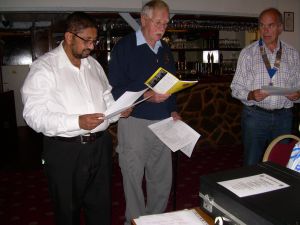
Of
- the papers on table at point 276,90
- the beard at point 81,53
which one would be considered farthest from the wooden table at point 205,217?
the papers on table at point 276,90

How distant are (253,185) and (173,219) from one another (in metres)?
0.30

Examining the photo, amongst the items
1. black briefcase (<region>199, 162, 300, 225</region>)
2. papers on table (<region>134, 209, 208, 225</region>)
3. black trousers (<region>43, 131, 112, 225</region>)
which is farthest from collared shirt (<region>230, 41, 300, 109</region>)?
papers on table (<region>134, 209, 208, 225</region>)

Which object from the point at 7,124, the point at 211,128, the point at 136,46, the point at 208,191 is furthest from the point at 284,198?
the point at 7,124

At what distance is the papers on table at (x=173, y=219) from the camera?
3.48 ft

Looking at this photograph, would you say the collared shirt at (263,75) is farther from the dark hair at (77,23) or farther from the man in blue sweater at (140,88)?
the dark hair at (77,23)

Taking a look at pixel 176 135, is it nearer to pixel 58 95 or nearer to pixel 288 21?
pixel 58 95

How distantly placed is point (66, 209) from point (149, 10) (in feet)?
4.46

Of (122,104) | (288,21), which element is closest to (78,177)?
(122,104)

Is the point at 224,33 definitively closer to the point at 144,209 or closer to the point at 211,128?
the point at 211,128

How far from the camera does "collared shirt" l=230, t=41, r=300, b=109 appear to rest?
2.41 m

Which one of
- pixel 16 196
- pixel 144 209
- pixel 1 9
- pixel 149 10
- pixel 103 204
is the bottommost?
pixel 16 196

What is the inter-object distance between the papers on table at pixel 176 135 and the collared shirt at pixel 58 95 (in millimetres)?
425

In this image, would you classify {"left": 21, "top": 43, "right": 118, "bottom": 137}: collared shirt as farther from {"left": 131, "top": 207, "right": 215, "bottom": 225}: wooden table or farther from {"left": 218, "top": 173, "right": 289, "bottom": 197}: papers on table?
{"left": 218, "top": 173, "right": 289, "bottom": 197}: papers on table

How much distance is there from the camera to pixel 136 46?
2.17 m
